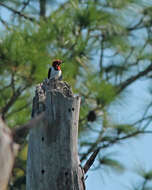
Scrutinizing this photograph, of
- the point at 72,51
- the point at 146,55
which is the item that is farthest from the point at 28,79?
the point at 146,55

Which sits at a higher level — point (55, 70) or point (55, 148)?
point (55, 70)

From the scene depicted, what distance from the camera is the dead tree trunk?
1.26 metres

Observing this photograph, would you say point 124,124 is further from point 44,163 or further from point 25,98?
point 44,163

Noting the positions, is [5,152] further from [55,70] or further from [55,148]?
[55,70]

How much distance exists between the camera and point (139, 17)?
11.1 feet

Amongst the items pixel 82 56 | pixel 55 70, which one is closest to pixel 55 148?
pixel 55 70

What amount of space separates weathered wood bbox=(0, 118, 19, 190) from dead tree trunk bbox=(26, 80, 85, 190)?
580 mm

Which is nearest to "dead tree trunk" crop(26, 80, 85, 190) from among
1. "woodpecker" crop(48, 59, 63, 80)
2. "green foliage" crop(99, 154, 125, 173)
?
"woodpecker" crop(48, 59, 63, 80)

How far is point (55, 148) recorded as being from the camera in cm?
127

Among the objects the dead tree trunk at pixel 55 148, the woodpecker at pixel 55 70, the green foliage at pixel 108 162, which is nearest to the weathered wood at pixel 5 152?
the dead tree trunk at pixel 55 148

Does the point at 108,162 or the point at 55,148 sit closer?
the point at 55,148

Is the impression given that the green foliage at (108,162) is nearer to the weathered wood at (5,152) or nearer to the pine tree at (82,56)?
the pine tree at (82,56)

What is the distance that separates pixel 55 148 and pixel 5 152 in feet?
2.03

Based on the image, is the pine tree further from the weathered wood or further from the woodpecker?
the weathered wood
